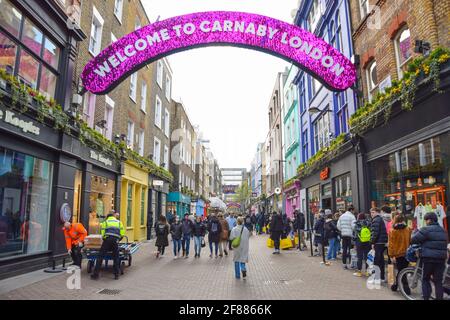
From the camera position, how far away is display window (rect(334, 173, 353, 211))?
1490 cm

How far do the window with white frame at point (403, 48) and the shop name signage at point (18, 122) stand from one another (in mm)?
10711

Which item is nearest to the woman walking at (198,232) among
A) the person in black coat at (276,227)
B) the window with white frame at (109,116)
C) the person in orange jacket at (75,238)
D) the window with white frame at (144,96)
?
the person in black coat at (276,227)

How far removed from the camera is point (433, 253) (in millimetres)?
6016

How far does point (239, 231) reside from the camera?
9.43 metres

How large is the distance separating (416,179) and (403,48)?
405 cm

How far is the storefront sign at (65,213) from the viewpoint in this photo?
10.8 meters

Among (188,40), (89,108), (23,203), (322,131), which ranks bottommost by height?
(23,203)

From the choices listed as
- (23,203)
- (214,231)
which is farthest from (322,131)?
(23,203)

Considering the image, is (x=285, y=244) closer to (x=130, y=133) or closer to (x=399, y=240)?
(x=399, y=240)

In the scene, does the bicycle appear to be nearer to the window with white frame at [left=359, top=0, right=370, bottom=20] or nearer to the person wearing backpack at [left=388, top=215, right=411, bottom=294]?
the person wearing backpack at [left=388, top=215, right=411, bottom=294]

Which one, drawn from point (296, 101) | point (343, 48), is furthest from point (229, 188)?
point (343, 48)

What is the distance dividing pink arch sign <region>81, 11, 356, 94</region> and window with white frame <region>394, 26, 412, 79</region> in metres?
2.04
